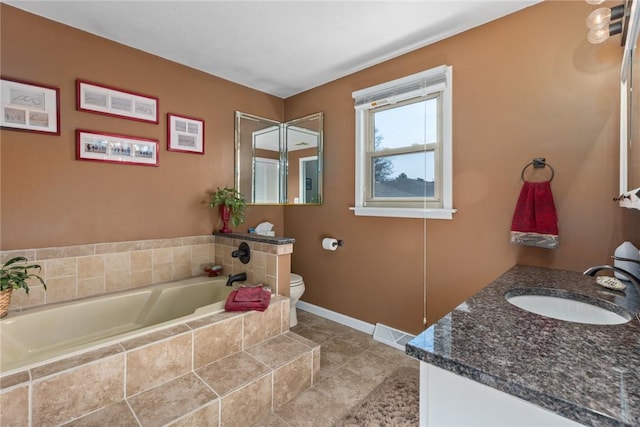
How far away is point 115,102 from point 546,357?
2.93 m

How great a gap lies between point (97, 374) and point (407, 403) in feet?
5.41

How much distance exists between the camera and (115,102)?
226 cm

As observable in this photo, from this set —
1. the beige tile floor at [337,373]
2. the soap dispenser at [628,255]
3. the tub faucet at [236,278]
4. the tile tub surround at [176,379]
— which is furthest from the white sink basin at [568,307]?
the tub faucet at [236,278]

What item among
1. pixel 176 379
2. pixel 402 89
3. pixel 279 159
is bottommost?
pixel 176 379

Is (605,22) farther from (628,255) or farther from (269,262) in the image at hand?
(269,262)

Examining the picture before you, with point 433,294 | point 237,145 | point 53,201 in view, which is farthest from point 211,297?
point 433,294

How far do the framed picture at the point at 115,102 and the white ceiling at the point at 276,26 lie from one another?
16.0 inches

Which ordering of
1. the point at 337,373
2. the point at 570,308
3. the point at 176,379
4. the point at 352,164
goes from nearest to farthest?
the point at 570,308
the point at 176,379
the point at 337,373
the point at 352,164

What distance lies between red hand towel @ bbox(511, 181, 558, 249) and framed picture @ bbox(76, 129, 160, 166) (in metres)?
2.79

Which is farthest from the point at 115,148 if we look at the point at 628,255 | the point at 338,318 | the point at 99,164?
the point at 628,255

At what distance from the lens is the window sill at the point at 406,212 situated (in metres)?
2.17

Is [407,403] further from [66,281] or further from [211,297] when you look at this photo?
[66,281]

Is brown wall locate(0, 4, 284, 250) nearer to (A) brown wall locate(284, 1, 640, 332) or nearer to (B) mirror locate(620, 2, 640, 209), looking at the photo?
(A) brown wall locate(284, 1, 640, 332)

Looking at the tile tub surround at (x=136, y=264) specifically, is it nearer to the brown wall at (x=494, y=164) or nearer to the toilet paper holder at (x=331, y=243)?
the toilet paper holder at (x=331, y=243)
